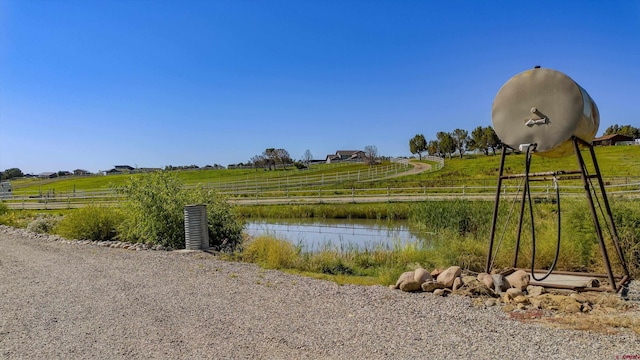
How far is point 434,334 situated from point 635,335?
2276mm

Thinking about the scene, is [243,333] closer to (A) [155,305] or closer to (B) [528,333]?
(A) [155,305]

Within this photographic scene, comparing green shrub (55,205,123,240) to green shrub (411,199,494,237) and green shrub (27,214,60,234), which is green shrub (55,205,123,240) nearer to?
green shrub (27,214,60,234)

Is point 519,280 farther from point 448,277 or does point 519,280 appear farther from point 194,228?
point 194,228

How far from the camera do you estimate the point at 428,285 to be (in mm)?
8148

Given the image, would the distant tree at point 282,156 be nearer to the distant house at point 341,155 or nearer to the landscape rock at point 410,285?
the distant house at point 341,155

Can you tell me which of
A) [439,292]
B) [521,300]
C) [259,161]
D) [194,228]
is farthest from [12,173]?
[521,300]

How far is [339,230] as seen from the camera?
25266 mm

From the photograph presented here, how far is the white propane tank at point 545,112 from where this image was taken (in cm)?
802

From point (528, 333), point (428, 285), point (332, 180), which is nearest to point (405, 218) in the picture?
point (428, 285)

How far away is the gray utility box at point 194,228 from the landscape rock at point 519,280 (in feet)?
28.6

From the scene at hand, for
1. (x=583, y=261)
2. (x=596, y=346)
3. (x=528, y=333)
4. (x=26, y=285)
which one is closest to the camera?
(x=596, y=346)

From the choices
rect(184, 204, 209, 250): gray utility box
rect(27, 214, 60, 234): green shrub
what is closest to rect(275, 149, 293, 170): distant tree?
rect(27, 214, 60, 234): green shrub

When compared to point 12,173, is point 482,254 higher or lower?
lower

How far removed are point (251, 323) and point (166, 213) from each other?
9374mm
